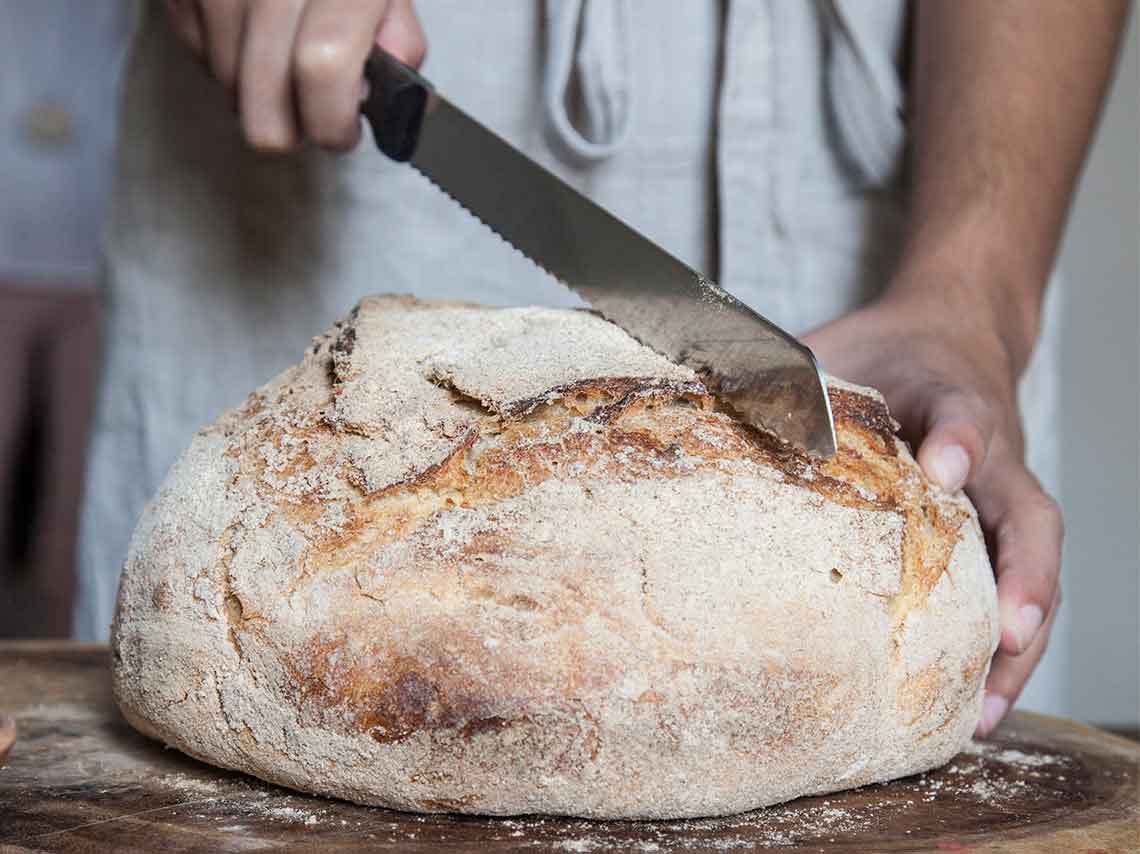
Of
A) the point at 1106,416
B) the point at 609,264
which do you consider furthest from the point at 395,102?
the point at 1106,416

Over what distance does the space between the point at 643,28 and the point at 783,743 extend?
3.23 ft

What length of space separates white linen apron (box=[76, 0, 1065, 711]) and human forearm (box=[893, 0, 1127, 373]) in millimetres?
69

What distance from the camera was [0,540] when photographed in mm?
3455

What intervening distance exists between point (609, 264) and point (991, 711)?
0.55m

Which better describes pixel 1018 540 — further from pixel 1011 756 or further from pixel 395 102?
pixel 395 102

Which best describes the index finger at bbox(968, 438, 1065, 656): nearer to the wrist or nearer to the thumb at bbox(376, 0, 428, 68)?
the wrist

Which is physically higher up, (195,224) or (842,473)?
(195,224)

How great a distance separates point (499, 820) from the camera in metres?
1.00

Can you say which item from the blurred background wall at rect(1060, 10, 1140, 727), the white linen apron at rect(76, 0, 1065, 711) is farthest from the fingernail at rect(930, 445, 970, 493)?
the blurred background wall at rect(1060, 10, 1140, 727)

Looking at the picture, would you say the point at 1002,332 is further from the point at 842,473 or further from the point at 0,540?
the point at 0,540

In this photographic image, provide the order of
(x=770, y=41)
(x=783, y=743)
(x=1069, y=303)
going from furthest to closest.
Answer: (x=1069, y=303), (x=770, y=41), (x=783, y=743)

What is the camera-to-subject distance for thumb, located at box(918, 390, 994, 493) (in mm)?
1163

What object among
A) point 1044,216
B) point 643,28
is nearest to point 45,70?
point 643,28

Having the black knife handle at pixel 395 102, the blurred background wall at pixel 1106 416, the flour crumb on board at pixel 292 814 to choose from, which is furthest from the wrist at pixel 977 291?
the blurred background wall at pixel 1106 416
